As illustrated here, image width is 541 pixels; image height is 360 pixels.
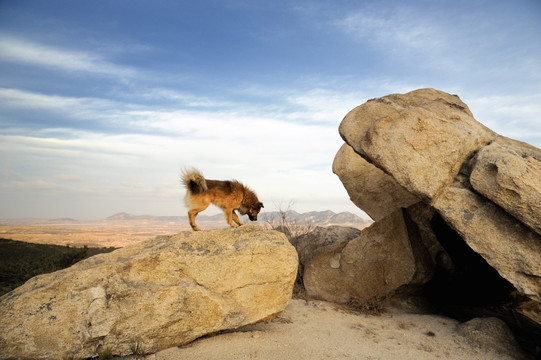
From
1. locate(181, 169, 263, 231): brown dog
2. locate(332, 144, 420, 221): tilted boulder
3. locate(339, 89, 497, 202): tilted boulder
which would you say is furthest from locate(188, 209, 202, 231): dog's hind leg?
locate(332, 144, 420, 221): tilted boulder

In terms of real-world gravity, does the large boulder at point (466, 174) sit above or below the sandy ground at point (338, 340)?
above

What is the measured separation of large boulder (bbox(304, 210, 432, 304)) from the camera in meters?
10.1

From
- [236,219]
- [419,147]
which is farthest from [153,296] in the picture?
[419,147]

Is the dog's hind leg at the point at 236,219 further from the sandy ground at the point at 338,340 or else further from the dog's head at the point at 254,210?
the sandy ground at the point at 338,340

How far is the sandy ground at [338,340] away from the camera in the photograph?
6566 mm

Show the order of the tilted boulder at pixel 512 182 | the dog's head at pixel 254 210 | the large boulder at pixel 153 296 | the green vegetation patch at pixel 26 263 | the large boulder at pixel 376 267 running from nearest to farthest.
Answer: the large boulder at pixel 153 296 → the tilted boulder at pixel 512 182 → the dog's head at pixel 254 210 → the large boulder at pixel 376 267 → the green vegetation patch at pixel 26 263

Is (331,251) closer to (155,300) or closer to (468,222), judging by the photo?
(468,222)

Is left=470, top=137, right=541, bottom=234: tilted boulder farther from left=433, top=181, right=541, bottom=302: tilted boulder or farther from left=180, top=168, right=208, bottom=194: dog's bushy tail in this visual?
left=180, top=168, right=208, bottom=194: dog's bushy tail

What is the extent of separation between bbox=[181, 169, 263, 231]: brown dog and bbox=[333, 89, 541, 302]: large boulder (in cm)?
283

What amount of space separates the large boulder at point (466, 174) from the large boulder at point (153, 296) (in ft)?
9.52

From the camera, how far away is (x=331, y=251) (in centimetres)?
1080

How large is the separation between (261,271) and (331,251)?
14.1 ft

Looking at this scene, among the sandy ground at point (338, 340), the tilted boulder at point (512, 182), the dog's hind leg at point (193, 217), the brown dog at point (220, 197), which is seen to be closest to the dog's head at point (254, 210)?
the brown dog at point (220, 197)

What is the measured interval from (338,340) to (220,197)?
401 centimetres
